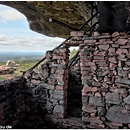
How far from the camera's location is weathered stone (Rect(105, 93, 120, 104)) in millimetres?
3481

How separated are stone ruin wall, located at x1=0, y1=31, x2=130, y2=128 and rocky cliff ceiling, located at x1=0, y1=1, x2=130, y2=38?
1.12ft

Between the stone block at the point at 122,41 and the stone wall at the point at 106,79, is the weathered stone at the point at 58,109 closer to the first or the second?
the stone wall at the point at 106,79

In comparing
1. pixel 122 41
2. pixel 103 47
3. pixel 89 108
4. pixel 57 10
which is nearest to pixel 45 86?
pixel 89 108

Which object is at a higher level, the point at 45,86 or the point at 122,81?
the point at 122,81

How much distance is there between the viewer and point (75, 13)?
5.70 meters

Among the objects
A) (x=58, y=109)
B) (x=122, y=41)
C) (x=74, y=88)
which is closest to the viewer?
(x=122, y=41)

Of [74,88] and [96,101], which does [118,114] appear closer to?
[96,101]

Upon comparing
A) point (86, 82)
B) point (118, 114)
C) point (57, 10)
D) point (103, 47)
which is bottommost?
point (118, 114)

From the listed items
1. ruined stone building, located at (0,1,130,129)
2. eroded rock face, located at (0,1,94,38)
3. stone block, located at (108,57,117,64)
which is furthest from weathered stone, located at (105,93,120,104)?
eroded rock face, located at (0,1,94,38)

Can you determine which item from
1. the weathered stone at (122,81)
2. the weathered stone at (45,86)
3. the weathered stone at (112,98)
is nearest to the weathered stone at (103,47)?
the weathered stone at (122,81)

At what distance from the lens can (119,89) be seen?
3.45 metres

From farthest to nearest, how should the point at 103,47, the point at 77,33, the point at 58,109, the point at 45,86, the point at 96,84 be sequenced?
1. the point at 45,86
2. the point at 58,109
3. the point at 77,33
4. the point at 96,84
5. the point at 103,47

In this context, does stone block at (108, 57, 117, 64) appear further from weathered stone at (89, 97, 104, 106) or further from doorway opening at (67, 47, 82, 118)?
doorway opening at (67, 47, 82, 118)

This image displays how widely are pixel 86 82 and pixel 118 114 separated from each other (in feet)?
4.05
